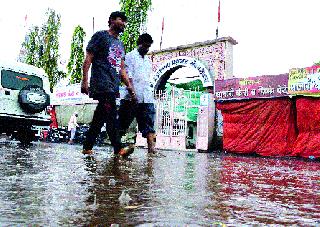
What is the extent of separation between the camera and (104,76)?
14.9 feet

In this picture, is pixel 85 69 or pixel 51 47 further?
pixel 51 47

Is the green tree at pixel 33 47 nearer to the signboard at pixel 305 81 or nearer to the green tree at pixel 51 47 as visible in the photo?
the green tree at pixel 51 47

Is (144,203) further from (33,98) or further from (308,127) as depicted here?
(308,127)

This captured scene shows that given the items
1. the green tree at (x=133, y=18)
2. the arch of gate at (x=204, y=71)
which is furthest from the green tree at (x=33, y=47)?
the arch of gate at (x=204, y=71)

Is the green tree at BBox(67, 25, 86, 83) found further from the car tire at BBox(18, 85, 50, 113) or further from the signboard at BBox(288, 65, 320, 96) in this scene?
the signboard at BBox(288, 65, 320, 96)

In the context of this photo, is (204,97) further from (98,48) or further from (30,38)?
(30,38)

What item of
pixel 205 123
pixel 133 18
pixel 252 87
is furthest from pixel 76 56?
pixel 252 87

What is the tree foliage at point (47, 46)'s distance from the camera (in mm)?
27750

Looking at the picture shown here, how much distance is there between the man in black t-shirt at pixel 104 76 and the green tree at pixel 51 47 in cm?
2375

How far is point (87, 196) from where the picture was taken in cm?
172

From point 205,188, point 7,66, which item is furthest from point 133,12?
point 205,188

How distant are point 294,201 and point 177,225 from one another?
0.95 m

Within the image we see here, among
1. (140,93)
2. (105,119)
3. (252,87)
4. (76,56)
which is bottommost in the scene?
(105,119)

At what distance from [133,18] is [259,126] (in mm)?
12174
